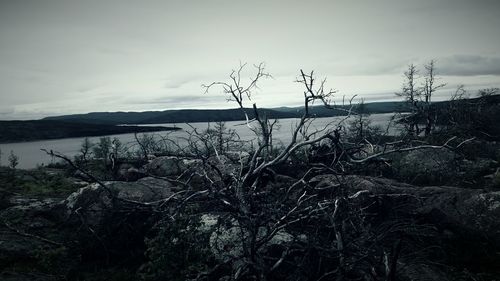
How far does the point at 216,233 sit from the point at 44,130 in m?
165

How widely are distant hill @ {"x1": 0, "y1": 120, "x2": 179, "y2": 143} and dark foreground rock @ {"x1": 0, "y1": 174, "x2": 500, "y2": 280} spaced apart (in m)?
128

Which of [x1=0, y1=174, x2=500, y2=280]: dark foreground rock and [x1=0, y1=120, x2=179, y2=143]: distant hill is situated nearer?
[x1=0, y1=174, x2=500, y2=280]: dark foreground rock

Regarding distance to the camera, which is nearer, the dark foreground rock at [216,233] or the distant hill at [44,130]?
the dark foreground rock at [216,233]

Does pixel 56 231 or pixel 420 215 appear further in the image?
pixel 56 231

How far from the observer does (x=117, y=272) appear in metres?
7.25

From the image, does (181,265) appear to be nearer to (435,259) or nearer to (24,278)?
(24,278)

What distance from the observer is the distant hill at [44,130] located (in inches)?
5363

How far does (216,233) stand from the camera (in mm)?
7211

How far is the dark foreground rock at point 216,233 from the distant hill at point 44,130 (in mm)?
128478

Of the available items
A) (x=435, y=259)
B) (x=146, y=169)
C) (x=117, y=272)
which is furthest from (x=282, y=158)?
(x=146, y=169)

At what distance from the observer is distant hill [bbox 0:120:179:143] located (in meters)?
136

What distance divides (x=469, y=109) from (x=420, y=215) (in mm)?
25244

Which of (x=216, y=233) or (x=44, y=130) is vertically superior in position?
(x=44, y=130)

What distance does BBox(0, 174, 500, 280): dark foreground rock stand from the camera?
6707mm
